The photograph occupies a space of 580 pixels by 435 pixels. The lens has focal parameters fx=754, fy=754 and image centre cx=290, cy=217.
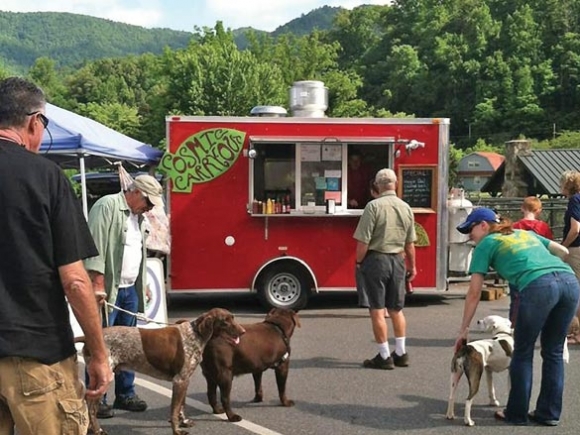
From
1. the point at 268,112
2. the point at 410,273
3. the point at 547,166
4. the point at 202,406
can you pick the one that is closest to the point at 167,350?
the point at 202,406

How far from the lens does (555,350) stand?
5.32m

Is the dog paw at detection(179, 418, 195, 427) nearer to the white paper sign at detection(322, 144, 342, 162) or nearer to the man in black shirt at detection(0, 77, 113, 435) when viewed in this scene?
the man in black shirt at detection(0, 77, 113, 435)

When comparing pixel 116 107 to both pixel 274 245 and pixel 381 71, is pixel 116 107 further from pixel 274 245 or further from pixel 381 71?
pixel 274 245

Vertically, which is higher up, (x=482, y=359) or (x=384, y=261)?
(x=384, y=261)

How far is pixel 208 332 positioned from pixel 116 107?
5849 cm

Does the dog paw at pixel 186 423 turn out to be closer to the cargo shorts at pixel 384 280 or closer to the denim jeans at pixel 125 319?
the denim jeans at pixel 125 319

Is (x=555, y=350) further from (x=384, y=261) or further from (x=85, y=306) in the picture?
(x=85, y=306)

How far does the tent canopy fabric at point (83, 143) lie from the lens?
912 cm

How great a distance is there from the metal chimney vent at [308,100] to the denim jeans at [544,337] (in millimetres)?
5744

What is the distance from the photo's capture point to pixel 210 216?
10023mm

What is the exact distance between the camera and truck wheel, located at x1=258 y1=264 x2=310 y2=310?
33.2 ft

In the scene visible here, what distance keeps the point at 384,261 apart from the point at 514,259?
1.96m

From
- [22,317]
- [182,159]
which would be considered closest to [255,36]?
[182,159]

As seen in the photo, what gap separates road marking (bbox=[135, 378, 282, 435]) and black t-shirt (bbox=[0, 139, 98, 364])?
9.17 ft
